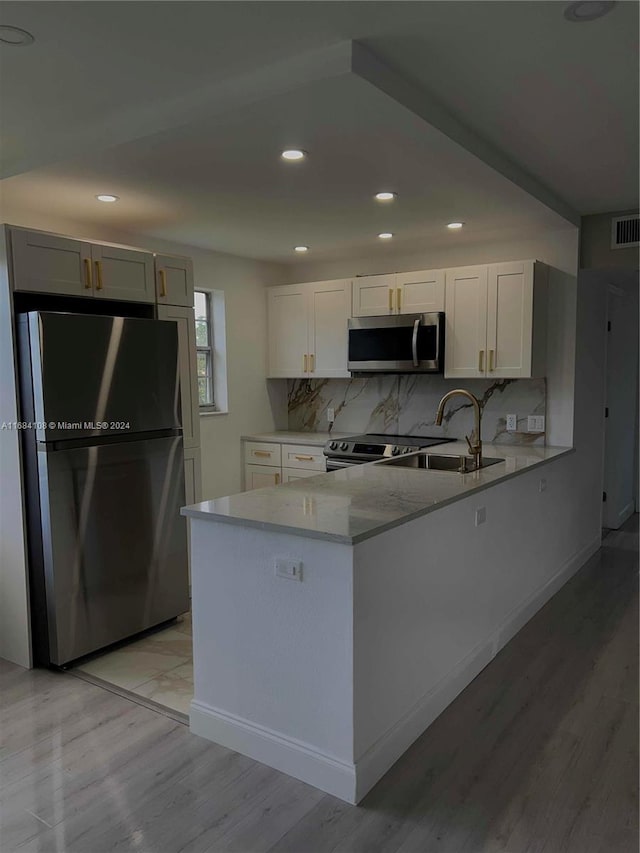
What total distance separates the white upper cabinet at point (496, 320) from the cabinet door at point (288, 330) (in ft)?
4.17

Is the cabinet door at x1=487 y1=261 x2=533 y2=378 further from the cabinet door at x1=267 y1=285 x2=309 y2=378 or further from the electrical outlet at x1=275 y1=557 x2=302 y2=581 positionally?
the electrical outlet at x1=275 y1=557 x2=302 y2=581

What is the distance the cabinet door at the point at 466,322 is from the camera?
424cm

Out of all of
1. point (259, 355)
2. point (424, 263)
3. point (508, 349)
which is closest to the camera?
point (508, 349)

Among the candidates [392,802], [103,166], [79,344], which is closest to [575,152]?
[103,166]

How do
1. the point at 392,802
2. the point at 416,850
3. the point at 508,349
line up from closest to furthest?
the point at 416,850
the point at 392,802
the point at 508,349

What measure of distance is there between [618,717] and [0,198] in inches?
151

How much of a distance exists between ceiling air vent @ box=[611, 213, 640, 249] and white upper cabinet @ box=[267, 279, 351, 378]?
1.85 m

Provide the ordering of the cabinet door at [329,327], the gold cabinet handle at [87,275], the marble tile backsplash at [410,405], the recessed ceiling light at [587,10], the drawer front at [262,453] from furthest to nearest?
the drawer front at [262,453], the cabinet door at [329,327], the marble tile backsplash at [410,405], the gold cabinet handle at [87,275], the recessed ceiling light at [587,10]

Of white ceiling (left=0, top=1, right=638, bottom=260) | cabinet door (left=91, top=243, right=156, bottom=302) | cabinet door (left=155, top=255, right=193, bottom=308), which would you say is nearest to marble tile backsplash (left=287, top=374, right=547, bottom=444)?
white ceiling (left=0, top=1, right=638, bottom=260)

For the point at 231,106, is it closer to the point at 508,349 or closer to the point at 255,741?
the point at 255,741

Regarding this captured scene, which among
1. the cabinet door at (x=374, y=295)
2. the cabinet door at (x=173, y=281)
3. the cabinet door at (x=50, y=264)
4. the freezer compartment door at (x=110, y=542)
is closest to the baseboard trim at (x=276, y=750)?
the freezer compartment door at (x=110, y=542)

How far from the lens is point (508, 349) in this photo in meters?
4.16

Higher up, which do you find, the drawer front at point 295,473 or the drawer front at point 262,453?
the drawer front at point 262,453

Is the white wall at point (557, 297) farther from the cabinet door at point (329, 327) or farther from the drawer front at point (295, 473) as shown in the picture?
the drawer front at point (295, 473)
